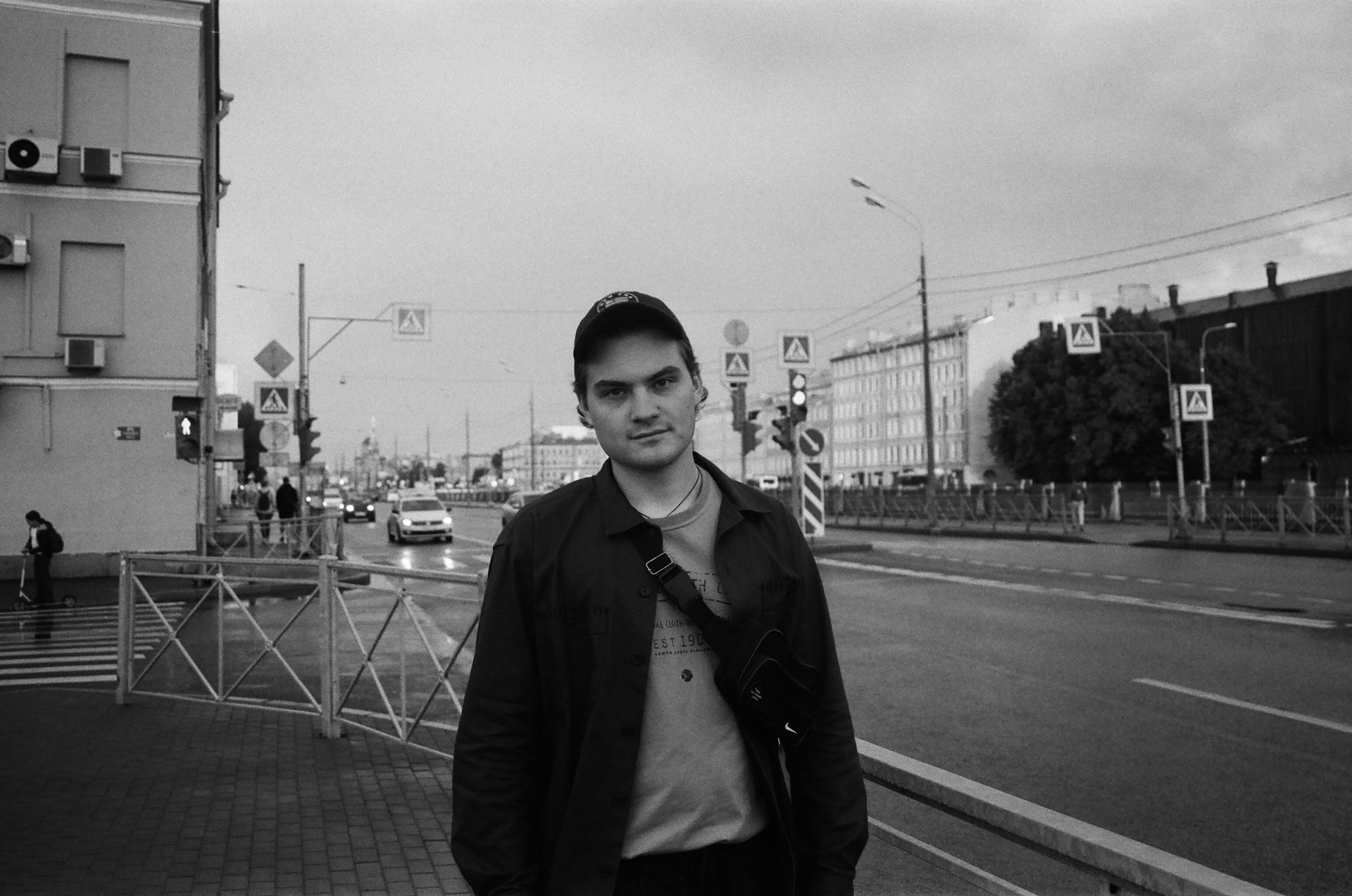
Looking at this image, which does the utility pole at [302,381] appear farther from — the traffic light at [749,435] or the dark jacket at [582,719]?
→ the dark jacket at [582,719]

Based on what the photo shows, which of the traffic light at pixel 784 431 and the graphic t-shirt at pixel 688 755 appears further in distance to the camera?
the traffic light at pixel 784 431

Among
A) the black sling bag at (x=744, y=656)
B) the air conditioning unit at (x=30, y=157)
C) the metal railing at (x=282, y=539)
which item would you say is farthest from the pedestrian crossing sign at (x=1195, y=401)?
the black sling bag at (x=744, y=656)

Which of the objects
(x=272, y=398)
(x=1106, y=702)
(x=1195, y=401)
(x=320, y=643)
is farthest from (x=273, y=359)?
(x=1195, y=401)

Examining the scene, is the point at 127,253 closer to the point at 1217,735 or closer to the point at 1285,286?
the point at 1217,735

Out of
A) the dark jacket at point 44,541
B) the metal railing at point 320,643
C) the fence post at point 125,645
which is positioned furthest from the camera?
the dark jacket at point 44,541

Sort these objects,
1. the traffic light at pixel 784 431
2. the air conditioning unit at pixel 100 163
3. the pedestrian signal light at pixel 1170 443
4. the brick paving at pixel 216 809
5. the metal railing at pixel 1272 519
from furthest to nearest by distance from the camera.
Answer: the pedestrian signal light at pixel 1170 443, the metal railing at pixel 1272 519, the traffic light at pixel 784 431, the air conditioning unit at pixel 100 163, the brick paving at pixel 216 809

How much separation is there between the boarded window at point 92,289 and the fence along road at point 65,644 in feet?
25.1

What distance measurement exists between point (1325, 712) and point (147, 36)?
2383cm

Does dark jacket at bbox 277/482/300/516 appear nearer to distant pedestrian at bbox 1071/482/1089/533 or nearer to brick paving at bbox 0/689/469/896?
distant pedestrian at bbox 1071/482/1089/533

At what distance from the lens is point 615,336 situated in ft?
7.72

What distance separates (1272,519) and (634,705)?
1264 inches

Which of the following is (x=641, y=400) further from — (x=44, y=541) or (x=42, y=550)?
(x=44, y=541)

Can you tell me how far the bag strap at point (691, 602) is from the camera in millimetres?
2182

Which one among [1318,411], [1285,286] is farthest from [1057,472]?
[1285,286]
